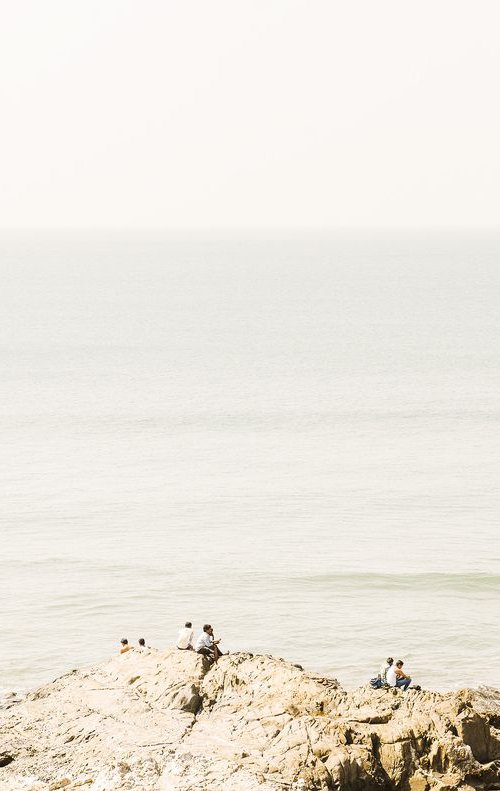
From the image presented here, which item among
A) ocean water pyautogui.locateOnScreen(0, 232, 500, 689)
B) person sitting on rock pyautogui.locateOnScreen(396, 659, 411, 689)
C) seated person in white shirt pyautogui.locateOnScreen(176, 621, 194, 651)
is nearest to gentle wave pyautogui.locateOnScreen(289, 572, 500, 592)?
ocean water pyautogui.locateOnScreen(0, 232, 500, 689)

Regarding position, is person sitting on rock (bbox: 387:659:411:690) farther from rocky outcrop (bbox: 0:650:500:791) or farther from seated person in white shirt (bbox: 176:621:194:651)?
seated person in white shirt (bbox: 176:621:194:651)

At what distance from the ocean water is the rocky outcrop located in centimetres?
914

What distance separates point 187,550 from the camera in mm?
42188

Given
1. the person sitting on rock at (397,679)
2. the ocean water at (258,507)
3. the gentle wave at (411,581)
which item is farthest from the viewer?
the gentle wave at (411,581)

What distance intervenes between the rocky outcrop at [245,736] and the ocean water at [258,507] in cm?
914

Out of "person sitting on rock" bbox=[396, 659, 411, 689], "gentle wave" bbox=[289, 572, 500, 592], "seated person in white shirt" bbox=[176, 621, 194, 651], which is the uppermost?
"seated person in white shirt" bbox=[176, 621, 194, 651]

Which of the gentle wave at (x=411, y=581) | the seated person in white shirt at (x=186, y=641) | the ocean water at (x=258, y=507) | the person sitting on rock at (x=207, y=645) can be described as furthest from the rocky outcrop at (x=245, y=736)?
the gentle wave at (x=411, y=581)

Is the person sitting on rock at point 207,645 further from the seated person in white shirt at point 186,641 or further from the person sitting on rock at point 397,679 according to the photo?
the person sitting on rock at point 397,679

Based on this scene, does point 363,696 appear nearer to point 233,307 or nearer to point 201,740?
point 201,740

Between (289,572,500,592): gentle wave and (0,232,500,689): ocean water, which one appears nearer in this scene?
(0,232,500,689): ocean water

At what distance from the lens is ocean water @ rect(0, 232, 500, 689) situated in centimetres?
3372

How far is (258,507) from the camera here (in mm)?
47938

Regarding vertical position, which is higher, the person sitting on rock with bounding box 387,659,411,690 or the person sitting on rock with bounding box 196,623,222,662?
the person sitting on rock with bounding box 196,623,222,662

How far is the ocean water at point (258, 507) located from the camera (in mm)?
33719
